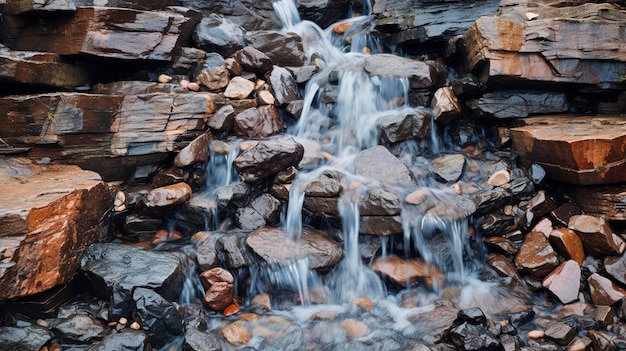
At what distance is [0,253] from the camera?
158 inches

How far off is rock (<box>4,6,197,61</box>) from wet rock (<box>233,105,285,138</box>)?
1.81 metres

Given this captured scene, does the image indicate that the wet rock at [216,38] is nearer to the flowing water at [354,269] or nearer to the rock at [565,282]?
the flowing water at [354,269]

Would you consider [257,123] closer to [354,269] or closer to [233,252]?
[233,252]

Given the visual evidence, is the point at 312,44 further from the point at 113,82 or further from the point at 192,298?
the point at 192,298

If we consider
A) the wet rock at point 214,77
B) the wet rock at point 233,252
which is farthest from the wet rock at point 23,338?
the wet rock at point 214,77

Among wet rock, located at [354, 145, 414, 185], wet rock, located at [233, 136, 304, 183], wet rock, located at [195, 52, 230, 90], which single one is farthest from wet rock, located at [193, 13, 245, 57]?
wet rock, located at [354, 145, 414, 185]

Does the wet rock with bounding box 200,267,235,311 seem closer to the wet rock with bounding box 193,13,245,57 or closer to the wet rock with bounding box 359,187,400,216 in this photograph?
the wet rock with bounding box 359,187,400,216

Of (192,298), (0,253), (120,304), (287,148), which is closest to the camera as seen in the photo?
(0,253)

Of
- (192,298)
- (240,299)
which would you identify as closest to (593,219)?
(240,299)

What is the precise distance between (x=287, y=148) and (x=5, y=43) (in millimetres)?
4897

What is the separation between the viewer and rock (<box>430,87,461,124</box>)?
7.38 meters

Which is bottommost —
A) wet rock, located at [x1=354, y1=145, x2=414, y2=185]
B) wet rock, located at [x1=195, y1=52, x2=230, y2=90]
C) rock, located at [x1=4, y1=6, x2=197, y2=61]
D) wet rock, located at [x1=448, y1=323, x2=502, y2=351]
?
wet rock, located at [x1=448, y1=323, x2=502, y2=351]

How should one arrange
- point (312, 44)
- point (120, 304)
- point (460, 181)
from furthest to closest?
1. point (312, 44)
2. point (460, 181)
3. point (120, 304)

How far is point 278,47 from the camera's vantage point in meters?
9.02
